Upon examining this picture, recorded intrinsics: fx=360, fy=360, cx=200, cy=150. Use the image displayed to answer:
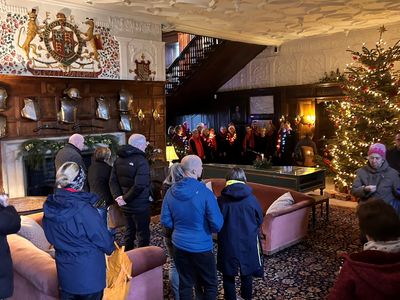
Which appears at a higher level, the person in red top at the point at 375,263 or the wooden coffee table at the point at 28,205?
the person in red top at the point at 375,263

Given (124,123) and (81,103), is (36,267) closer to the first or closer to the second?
(81,103)

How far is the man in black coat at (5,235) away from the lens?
2.29m

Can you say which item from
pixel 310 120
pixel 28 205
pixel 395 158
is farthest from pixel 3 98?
pixel 310 120

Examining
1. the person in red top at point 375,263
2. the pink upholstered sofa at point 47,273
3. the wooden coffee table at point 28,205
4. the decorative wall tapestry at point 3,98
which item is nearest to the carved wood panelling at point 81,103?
the decorative wall tapestry at point 3,98

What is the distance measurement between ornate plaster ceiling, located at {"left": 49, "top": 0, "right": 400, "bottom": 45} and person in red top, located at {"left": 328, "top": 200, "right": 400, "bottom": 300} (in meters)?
5.88

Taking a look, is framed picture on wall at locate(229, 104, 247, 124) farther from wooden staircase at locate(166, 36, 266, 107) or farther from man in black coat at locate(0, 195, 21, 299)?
man in black coat at locate(0, 195, 21, 299)

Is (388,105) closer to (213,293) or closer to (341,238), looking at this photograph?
(341,238)

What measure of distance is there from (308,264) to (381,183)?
1368 millimetres

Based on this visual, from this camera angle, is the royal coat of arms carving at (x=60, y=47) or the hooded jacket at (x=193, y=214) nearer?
the hooded jacket at (x=193, y=214)

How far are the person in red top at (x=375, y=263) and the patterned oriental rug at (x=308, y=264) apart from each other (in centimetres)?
212

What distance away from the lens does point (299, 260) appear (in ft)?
14.6

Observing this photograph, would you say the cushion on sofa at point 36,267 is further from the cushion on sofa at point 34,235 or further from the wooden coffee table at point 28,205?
the wooden coffee table at point 28,205

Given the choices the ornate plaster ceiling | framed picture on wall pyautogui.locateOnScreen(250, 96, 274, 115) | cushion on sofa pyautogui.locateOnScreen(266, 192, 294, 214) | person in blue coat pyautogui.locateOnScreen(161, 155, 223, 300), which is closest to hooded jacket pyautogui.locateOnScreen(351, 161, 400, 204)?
cushion on sofa pyautogui.locateOnScreen(266, 192, 294, 214)

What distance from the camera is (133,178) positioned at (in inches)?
157
